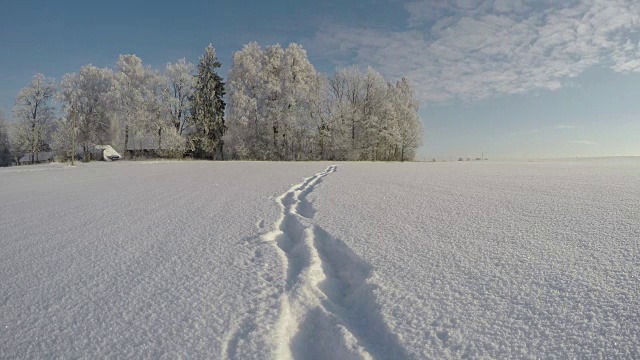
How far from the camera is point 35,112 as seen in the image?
3141 centimetres

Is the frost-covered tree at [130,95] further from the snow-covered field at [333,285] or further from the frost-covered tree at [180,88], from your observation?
the snow-covered field at [333,285]

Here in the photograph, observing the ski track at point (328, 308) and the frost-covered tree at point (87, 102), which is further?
the frost-covered tree at point (87, 102)

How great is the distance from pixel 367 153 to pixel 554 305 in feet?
91.0

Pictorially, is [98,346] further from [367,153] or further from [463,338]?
[367,153]

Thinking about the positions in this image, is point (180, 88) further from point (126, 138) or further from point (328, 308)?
point (328, 308)

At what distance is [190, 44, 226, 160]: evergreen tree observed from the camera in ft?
90.0

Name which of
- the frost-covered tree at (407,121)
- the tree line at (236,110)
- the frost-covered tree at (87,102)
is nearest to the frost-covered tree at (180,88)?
the tree line at (236,110)

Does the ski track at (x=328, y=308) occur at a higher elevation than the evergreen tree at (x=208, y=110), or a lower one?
lower

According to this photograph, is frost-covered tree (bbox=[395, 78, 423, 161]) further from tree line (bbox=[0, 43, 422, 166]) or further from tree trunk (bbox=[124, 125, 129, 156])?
tree trunk (bbox=[124, 125, 129, 156])

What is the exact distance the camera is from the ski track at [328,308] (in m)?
1.34

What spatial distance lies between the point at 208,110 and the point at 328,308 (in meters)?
28.7

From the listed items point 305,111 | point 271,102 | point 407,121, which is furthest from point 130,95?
point 407,121

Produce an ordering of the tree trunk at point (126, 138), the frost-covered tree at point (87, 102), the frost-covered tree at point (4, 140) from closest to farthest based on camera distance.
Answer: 1. the tree trunk at point (126, 138)
2. the frost-covered tree at point (87, 102)
3. the frost-covered tree at point (4, 140)

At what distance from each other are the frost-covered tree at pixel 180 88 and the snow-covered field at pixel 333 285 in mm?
26013
